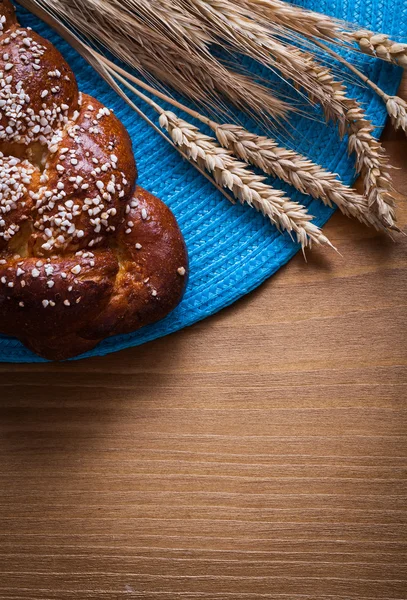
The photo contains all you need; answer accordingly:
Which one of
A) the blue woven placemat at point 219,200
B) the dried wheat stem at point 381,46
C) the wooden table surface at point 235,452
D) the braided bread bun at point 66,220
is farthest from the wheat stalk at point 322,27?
the braided bread bun at point 66,220

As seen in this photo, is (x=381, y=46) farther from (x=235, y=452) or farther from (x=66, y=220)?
(x=235, y=452)

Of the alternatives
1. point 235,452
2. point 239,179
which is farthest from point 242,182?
point 235,452

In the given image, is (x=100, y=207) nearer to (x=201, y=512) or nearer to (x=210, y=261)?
(x=210, y=261)

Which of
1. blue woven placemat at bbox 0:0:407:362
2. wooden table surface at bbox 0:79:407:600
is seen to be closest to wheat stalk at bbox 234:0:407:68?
blue woven placemat at bbox 0:0:407:362

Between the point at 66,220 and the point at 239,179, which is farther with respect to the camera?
the point at 239,179

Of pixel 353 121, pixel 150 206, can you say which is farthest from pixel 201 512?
pixel 353 121

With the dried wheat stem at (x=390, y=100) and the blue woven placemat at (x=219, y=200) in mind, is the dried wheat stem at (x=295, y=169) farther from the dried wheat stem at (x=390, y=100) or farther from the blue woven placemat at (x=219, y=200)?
the dried wheat stem at (x=390, y=100)
